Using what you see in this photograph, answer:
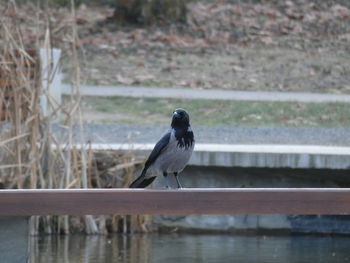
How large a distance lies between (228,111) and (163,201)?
9721 millimetres

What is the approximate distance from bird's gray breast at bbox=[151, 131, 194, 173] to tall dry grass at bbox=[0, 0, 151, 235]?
11.2 ft

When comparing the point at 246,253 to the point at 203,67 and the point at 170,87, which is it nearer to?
the point at 170,87

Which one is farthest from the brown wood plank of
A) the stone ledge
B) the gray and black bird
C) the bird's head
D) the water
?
the stone ledge

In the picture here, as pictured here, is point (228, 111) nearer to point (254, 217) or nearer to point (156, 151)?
point (254, 217)

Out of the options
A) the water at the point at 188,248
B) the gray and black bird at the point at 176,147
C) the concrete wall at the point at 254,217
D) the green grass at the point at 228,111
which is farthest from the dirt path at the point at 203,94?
the gray and black bird at the point at 176,147

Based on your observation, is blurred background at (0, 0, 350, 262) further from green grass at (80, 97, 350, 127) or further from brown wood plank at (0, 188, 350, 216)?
brown wood plank at (0, 188, 350, 216)

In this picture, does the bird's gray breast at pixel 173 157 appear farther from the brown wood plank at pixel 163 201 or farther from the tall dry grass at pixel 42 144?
the tall dry grass at pixel 42 144

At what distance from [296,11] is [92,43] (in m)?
5.01

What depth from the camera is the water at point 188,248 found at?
967 centimetres

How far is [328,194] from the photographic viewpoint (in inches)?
242

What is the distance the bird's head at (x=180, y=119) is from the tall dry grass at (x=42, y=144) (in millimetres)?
3394

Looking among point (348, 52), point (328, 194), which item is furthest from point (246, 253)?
point (348, 52)

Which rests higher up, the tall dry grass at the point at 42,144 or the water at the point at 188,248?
the tall dry grass at the point at 42,144

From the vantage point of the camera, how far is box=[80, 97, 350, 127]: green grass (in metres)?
15.3
